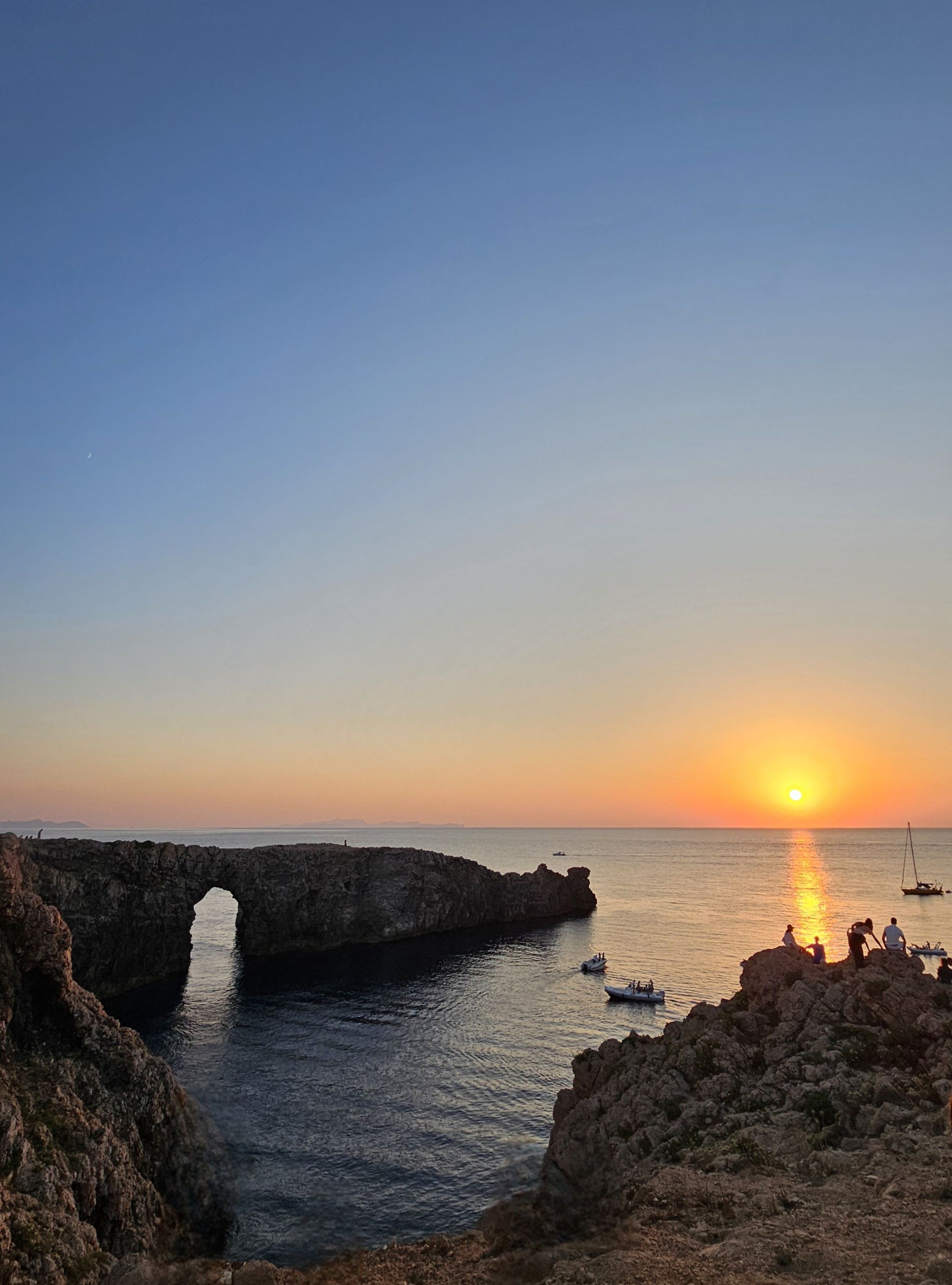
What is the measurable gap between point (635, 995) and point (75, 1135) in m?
53.0

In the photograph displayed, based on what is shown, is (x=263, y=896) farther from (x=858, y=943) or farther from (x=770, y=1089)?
(x=770, y=1089)

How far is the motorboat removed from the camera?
212ft

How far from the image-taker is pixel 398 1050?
163ft

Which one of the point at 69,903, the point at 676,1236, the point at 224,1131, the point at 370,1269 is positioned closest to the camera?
→ the point at 676,1236

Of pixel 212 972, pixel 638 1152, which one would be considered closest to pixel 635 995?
pixel 212 972

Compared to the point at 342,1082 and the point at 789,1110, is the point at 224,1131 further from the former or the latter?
the point at 789,1110

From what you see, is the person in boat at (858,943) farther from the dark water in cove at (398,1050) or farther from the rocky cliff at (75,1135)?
the rocky cliff at (75,1135)

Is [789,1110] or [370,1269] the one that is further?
[789,1110]

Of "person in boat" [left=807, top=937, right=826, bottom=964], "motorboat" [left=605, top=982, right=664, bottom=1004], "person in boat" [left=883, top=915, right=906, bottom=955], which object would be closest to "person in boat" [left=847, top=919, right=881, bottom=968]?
"person in boat" [left=883, top=915, right=906, bottom=955]

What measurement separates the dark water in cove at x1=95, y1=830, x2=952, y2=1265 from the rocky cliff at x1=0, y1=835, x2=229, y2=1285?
121 inches

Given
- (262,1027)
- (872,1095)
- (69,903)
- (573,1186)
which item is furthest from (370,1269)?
(69,903)

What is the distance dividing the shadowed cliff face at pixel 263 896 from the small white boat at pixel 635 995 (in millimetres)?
37304

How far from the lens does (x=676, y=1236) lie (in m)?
17.8

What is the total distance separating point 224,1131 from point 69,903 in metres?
39.7
